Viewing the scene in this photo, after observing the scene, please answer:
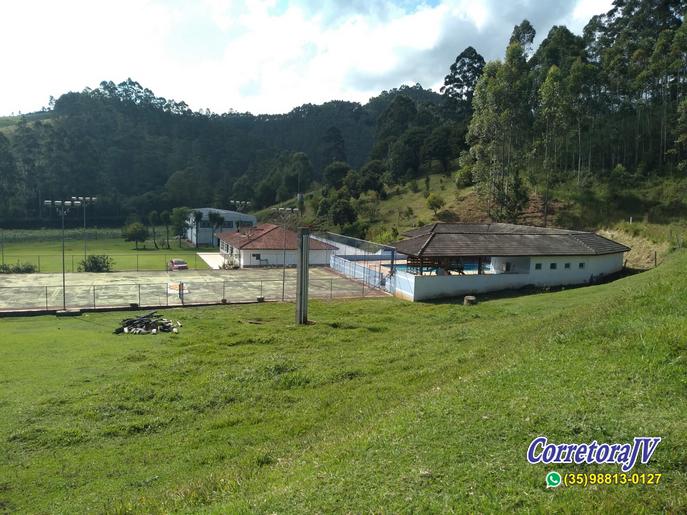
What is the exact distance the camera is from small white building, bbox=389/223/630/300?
3114 centimetres

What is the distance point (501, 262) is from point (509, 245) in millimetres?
2000

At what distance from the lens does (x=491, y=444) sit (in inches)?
299

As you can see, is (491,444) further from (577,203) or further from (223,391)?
(577,203)

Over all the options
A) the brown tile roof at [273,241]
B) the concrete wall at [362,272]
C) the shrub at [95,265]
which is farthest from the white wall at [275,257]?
the shrub at [95,265]

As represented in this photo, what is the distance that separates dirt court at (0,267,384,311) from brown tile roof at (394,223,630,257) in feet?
14.5

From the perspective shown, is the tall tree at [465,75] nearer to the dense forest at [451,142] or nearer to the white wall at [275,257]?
the dense forest at [451,142]

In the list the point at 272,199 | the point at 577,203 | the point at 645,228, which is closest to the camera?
the point at 645,228

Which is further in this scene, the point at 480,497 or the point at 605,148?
the point at 605,148

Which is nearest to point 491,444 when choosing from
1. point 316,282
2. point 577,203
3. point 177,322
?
point 177,322

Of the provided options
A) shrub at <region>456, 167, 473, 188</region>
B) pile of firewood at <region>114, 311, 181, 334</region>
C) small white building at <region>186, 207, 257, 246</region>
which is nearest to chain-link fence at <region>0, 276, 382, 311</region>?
pile of firewood at <region>114, 311, 181, 334</region>

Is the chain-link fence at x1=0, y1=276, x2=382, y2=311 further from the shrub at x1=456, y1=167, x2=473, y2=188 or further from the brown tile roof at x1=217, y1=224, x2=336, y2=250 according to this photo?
the shrub at x1=456, y1=167, x2=473, y2=188

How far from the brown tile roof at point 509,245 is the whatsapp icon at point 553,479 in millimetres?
25126

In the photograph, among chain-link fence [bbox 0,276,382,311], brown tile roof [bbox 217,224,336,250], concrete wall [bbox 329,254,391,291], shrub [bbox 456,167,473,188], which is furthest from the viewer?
shrub [bbox 456,167,473,188]

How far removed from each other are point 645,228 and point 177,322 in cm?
3467
